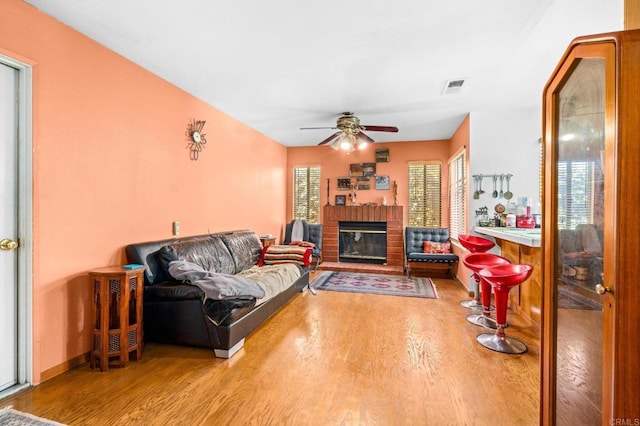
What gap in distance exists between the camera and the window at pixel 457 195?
4.88 metres

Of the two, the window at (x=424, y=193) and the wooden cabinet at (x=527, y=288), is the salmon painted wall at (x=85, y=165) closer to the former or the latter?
the wooden cabinet at (x=527, y=288)

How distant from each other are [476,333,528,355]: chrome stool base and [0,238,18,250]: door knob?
12.4 feet

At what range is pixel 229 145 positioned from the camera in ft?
15.0

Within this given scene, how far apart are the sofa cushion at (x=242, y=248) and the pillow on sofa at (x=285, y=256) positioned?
16cm

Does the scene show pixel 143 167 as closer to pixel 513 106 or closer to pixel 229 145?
pixel 229 145

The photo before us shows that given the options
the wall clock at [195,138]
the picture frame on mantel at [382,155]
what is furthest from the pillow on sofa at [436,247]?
the wall clock at [195,138]

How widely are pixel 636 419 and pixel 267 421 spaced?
163 centimetres

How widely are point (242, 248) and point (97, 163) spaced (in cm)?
205

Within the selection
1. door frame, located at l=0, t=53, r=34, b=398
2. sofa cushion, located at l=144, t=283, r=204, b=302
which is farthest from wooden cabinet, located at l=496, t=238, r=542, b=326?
door frame, located at l=0, t=53, r=34, b=398

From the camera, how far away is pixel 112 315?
2391 millimetres

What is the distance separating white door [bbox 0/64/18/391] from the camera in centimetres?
202

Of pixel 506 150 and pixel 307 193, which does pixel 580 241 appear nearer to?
pixel 506 150

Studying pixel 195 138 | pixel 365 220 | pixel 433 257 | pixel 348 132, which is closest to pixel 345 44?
pixel 348 132

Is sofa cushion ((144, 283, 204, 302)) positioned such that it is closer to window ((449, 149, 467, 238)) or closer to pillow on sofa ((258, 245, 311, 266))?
pillow on sofa ((258, 245, 311, 266))
